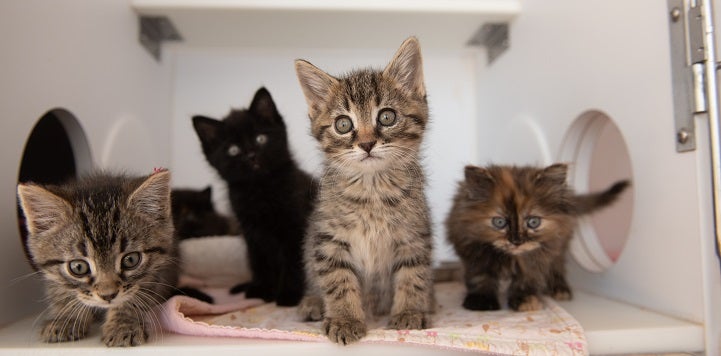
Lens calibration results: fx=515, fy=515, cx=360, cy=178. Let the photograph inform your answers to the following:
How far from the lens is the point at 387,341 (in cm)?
135

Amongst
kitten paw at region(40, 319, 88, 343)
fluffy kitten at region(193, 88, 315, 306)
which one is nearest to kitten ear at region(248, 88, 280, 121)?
fluffy kitten at region(193, 88, 315, 306)

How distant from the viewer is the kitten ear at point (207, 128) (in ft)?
6.82

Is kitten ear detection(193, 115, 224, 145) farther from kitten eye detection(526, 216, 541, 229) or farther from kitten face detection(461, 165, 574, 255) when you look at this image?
kitten eye detection(526, 216, 541, 229)

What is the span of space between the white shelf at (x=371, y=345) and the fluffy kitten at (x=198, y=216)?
2.65 ft

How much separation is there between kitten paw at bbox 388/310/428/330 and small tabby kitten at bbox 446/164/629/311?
1.23 feet

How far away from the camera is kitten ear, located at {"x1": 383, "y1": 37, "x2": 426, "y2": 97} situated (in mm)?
1632

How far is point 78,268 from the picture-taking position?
4.70 ft

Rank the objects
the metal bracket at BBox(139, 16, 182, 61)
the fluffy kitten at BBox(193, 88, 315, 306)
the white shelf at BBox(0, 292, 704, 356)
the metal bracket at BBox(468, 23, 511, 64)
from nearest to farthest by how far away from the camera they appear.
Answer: the white shelf at BBox(0, 292, 704, 356) < the fluffy kitten at BBox(193, 88, 315, 306) < the metal bracket at BBox(139, 16, 182, 61) < the metal bracket at BBox(468, 23, 511, 64)

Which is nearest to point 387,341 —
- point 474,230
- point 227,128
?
point 474,230

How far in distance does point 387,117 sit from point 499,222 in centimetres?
59

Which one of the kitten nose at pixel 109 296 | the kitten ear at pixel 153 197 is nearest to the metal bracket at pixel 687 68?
the kitten ear at pixel 153 197

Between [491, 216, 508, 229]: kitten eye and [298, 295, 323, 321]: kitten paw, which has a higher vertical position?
[491, 216, 508, 229]: kitten eye

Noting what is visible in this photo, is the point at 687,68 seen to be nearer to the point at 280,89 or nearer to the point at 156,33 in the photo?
the point at 280,89

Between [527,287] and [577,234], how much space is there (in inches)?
29.0
